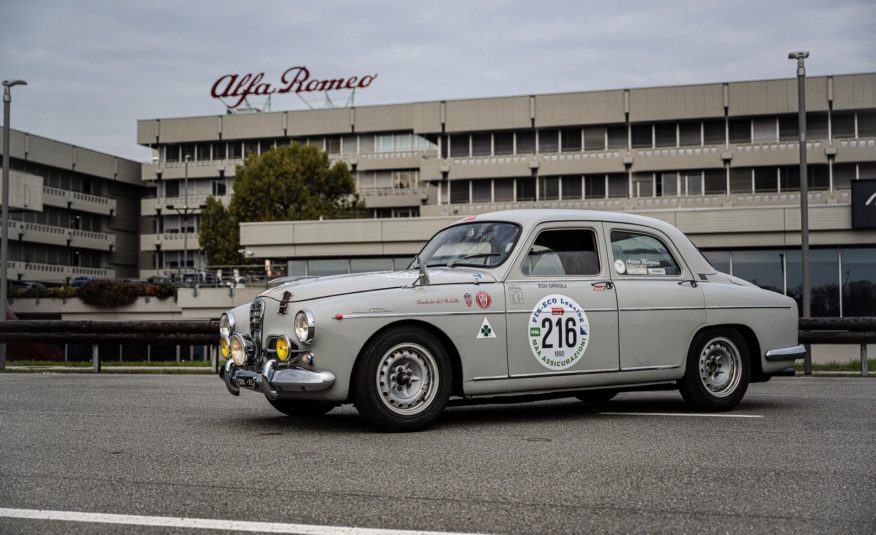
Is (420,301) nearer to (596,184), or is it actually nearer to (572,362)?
(572,362)

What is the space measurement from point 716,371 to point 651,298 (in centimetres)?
99

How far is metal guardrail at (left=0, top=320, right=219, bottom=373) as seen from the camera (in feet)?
54.4

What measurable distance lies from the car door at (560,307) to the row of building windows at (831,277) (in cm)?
2661

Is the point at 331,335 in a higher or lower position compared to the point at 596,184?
lower

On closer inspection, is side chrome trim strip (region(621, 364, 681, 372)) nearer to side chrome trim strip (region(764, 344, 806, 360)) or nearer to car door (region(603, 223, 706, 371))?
car door (region(603, 223, 706, 371))


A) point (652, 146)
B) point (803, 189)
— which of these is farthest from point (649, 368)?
point (652, 146)

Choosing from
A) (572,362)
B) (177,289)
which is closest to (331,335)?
(572,362)

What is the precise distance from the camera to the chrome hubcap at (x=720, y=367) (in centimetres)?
865

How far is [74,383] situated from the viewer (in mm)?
13250

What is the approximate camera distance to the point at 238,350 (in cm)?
776

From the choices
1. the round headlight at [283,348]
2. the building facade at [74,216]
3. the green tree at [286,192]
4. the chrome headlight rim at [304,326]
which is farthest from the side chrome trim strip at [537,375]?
the building facade at [74,216]

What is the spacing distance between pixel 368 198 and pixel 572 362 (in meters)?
70.2

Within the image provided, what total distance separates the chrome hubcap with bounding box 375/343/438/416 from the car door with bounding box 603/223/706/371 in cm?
182

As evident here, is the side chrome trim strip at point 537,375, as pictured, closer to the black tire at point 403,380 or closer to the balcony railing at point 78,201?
the black tire at point 403,380
